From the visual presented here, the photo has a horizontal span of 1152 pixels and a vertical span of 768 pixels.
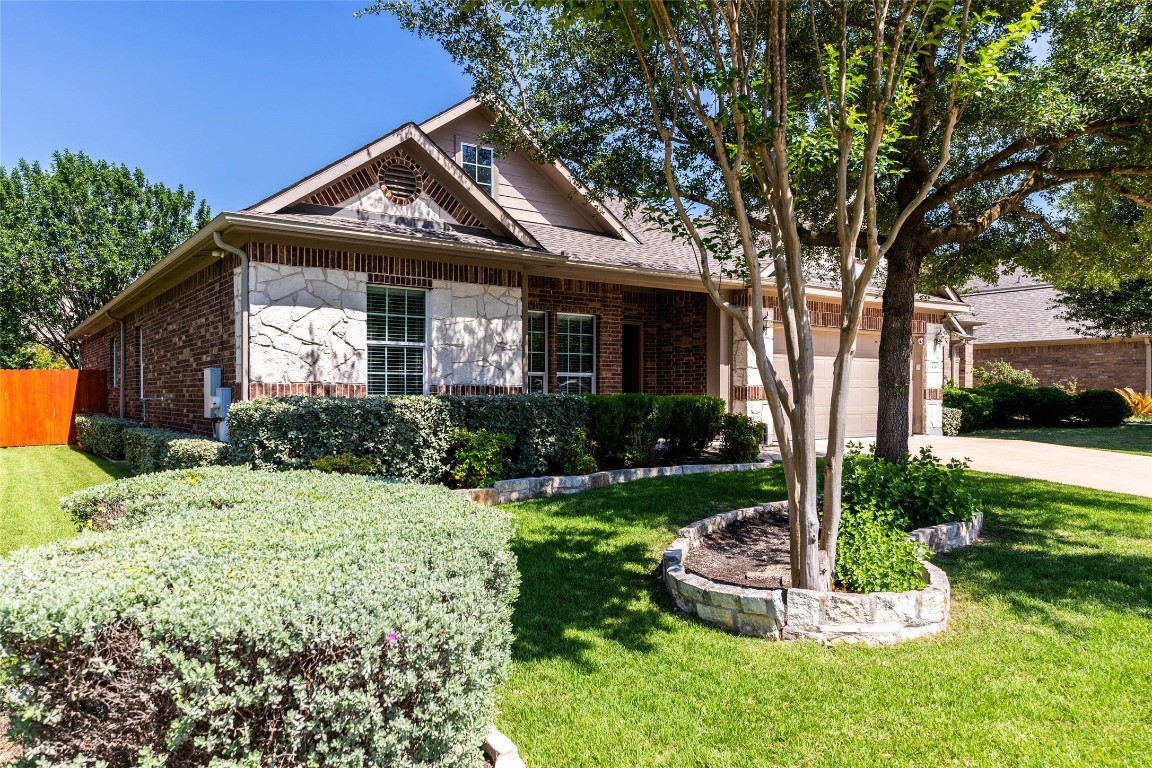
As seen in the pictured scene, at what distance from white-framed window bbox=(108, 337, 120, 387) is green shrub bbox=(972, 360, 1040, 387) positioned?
28043 millimetres

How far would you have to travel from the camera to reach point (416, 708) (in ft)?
7.50

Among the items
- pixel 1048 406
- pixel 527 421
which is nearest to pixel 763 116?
pixel 527 421

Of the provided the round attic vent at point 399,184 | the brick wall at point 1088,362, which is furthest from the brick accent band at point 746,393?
Answer: the brick wall at point 1088,362

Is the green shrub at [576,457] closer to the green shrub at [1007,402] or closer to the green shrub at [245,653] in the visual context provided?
the green shrub at [245,653]

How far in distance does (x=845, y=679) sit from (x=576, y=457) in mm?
5772

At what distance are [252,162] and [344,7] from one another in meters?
20.3

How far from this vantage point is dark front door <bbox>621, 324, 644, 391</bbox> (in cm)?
1459

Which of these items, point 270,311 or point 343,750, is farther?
point 270,311

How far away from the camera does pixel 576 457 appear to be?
911 centimetres

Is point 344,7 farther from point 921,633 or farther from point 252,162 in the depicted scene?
point 252,162

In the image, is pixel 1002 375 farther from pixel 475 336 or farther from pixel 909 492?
pixel 475 336

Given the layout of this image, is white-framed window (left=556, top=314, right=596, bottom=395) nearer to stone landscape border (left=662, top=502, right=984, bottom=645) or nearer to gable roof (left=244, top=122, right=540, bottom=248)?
gable roof (left=244, top=122, right=540, bottom=248)

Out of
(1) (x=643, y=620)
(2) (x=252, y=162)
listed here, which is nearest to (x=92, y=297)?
(2) (x=252, y=162)

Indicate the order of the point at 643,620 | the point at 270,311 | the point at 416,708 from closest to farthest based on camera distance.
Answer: the point at 416,708, the point at 643,620, the point at 270,311
